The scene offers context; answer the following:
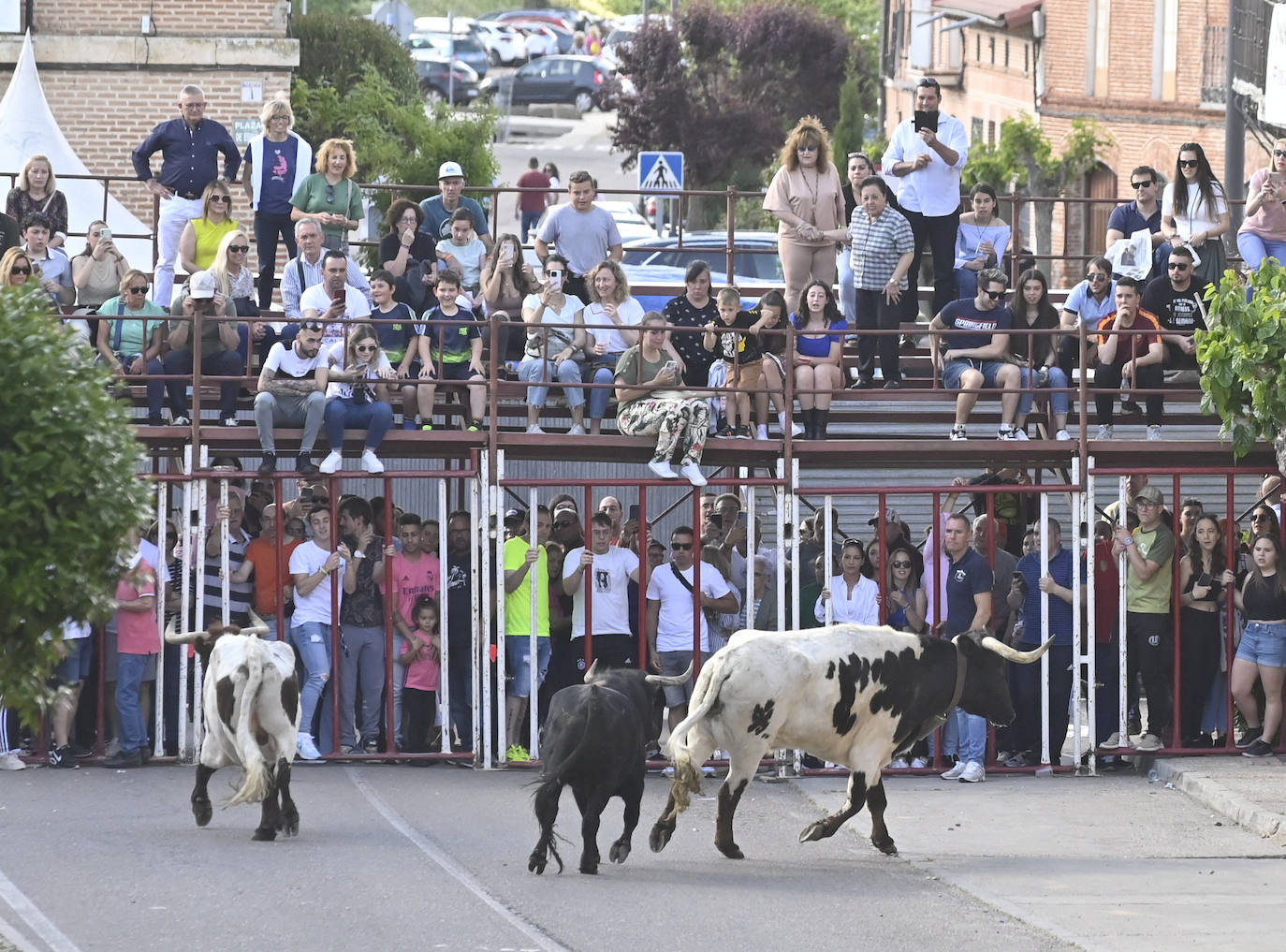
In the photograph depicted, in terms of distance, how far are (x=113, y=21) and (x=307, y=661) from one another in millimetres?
13137

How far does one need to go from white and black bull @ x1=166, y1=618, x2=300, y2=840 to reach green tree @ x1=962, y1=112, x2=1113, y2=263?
1119 inches

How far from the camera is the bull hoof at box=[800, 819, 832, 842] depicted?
517 inches

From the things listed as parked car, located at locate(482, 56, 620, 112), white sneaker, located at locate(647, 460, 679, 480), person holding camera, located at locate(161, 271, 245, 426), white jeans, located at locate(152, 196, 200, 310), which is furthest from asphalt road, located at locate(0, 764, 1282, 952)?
parked car, located at locate(482, 56, 620, 112)

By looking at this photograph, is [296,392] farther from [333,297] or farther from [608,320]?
A: [608,320]

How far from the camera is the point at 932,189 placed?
1884 cm

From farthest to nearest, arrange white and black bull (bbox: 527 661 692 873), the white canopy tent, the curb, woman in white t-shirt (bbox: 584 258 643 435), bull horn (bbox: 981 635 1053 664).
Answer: the white canopy tent → woman in white t-shirt (bbox: 584 258 643 435) → the curb → bull horn (bbox: 981 635 1053 664) → white and black bull (bbox: 527 661 692 873)

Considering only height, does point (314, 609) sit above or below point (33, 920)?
above

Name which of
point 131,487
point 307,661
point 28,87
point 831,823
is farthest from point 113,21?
point 131,487

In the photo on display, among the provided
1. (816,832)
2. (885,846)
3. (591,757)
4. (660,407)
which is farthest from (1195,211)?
(591,757)

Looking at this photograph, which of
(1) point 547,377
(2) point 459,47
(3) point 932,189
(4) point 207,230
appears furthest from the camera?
(2) point 459,47

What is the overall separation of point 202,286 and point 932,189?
6430 mm

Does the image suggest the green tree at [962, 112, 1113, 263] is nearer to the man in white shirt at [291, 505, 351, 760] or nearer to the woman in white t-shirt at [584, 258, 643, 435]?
the woman in white t-shirt at [584, 258, 643, 435]

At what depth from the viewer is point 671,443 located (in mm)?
15742

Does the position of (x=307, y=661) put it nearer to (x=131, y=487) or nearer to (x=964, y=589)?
(x=964, y=589)
